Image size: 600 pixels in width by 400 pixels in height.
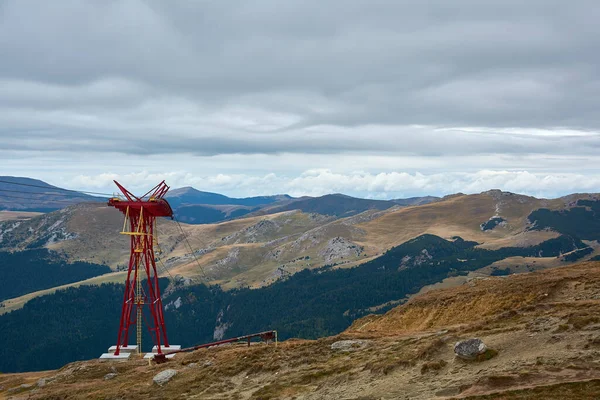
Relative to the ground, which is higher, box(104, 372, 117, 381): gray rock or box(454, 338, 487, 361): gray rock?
box(454, 338, 487, 361): gray rock

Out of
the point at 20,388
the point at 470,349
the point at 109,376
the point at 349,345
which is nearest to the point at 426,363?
the point at 470,349

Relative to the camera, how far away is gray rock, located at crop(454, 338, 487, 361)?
40.4 meters

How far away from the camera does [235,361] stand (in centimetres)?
5894

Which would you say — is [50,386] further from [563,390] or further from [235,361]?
[563,390]

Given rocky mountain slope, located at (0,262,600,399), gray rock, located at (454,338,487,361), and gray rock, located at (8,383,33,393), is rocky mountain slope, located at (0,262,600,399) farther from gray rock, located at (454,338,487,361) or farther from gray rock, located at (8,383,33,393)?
gray rock, located at (454,338,487,361)

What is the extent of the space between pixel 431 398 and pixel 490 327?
17547mm

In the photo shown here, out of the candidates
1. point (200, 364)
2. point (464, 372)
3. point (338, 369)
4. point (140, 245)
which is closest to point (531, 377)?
point (464, 372)

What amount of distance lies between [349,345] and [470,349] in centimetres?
1885

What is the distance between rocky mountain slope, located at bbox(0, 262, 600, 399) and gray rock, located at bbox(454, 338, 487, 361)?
430 mm

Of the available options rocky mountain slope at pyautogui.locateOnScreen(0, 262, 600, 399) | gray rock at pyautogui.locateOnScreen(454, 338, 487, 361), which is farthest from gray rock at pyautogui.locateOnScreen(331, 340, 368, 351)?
gray rock at pyautogui.locateOnScreen(454, 338, 487, 361)

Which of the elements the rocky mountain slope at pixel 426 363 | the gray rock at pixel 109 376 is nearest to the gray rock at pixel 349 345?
the rocky mountain slope at pixel 426 363

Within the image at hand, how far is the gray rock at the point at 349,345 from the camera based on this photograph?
184ft

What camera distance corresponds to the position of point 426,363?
137 feet

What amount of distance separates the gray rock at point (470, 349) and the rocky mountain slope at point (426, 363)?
43cm
